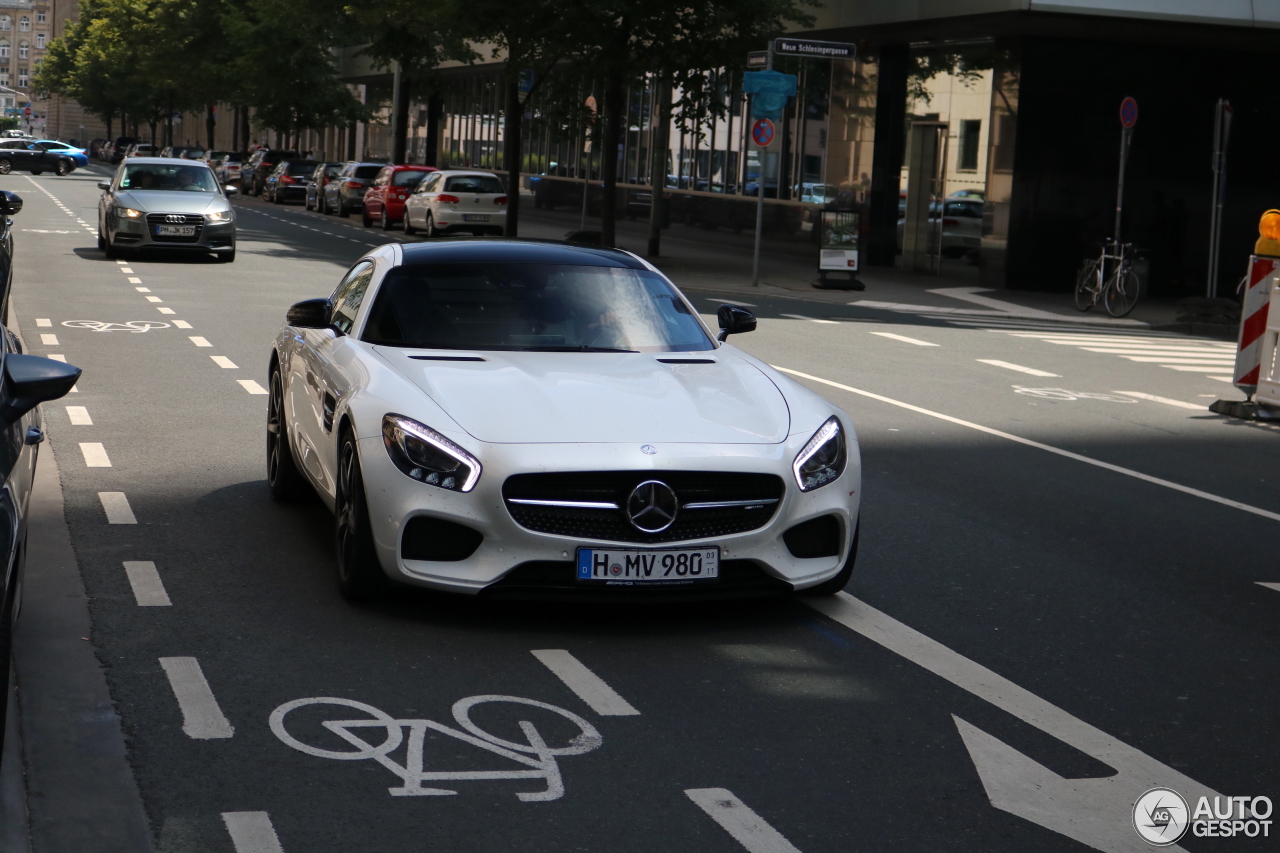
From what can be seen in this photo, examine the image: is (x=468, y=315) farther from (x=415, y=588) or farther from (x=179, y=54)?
(x=179, y=54)

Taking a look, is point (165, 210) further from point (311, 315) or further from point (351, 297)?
point (311, 315)

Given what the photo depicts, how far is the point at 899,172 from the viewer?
112 feet

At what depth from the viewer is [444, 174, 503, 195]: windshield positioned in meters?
38.2

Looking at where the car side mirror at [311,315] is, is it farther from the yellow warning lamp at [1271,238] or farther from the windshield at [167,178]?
the windshield at [167,178]

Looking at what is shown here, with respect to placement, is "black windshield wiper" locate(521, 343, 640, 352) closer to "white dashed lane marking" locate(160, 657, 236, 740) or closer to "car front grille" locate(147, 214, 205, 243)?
"white dashed lane marking" locate(160, 657, 236, 740)

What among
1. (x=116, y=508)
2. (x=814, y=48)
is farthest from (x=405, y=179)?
(x=116, y=508)

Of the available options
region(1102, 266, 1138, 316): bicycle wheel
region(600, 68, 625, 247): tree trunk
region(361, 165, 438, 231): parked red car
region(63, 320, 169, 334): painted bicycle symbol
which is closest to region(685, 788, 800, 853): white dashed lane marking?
region(63, 320, 169, 334): painted bicycle symbol

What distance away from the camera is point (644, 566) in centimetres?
603

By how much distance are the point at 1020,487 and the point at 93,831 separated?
6.72 meters

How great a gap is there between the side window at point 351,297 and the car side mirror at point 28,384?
241cm

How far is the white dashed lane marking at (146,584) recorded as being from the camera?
644 centimetres

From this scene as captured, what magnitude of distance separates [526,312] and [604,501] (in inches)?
64.4

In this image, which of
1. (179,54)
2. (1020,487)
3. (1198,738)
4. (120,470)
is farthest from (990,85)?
(179,54)

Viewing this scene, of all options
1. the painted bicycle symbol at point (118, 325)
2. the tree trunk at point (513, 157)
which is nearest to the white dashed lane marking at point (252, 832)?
the painted bicycle symbol at point (118, 325)
